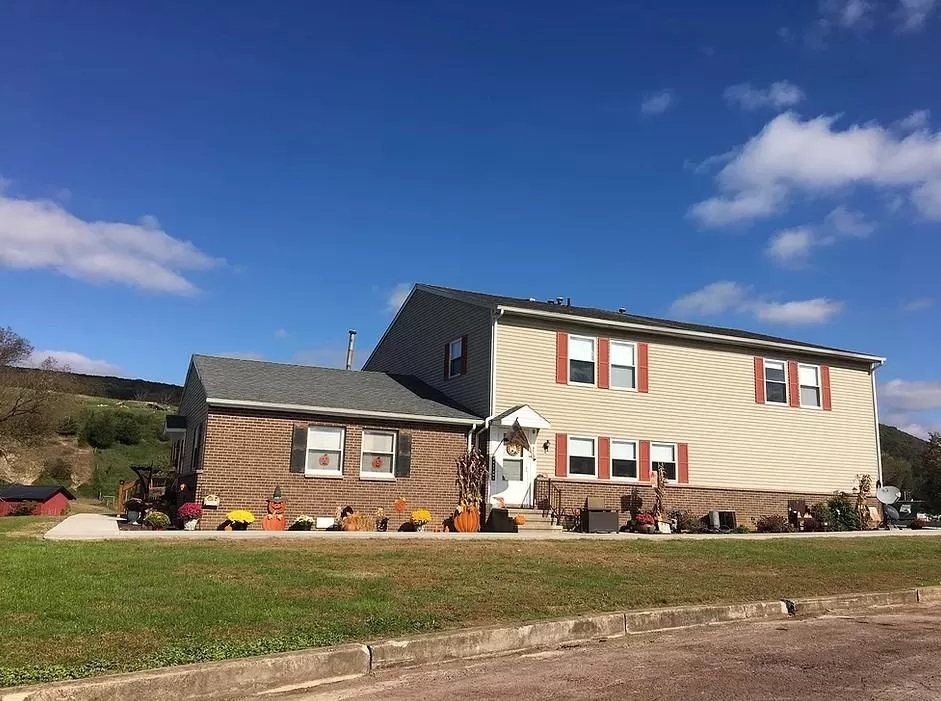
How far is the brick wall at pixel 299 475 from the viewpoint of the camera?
16.6 m

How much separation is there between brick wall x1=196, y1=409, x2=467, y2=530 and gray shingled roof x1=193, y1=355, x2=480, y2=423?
1.15ft

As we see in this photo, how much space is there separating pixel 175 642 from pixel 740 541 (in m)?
12.7

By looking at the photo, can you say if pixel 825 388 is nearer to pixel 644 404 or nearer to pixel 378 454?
pixel 644 404

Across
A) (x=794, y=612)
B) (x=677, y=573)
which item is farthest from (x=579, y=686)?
(x=677, y=573)

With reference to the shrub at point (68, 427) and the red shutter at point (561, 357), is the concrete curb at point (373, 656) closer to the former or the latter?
the red shutter at point (561, 357)

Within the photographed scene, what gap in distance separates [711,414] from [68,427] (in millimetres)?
32571

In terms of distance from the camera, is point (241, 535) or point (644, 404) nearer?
point (241, 535)

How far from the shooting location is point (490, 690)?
18.0ft

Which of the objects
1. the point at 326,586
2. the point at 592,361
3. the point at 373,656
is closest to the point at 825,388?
the point at 592,361

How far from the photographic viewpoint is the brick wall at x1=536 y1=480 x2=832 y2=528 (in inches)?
779

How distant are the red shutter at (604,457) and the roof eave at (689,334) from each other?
304cm

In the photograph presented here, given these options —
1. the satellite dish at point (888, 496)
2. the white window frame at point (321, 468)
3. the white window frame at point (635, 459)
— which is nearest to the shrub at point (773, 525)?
the satellite dish at point (888, 496)

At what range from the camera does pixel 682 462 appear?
21328mm

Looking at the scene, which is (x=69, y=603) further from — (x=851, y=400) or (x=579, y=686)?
(x=851, y=400)
